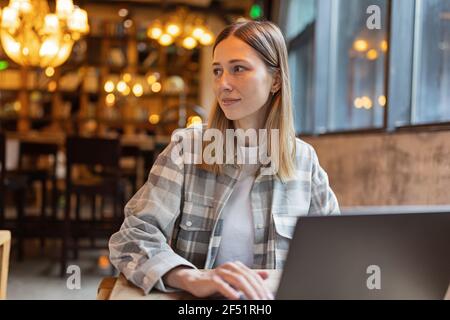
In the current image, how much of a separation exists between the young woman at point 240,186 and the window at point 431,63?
1.37 meters

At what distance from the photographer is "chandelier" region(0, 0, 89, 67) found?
15.4 feet

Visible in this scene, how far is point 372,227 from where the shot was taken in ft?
2.20

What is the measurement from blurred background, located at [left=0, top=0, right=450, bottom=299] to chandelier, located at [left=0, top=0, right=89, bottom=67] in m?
0.01

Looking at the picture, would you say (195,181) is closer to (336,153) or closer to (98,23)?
(336,153)

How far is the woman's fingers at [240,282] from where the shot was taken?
0.78m

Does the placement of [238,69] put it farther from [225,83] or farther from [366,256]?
[366,256]

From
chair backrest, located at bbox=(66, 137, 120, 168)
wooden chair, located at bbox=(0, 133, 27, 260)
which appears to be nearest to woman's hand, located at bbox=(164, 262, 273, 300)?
chair backrest, located at bbox=(66, 137, 120, 168)

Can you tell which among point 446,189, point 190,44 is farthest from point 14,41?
point 446,189

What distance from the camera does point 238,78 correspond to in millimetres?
1210

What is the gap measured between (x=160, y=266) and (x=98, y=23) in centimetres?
865

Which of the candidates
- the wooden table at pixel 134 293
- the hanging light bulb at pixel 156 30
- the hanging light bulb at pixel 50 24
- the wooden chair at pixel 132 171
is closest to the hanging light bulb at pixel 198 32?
the hanging light bulb at pixel 156 30

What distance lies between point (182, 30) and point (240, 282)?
5.91 meters

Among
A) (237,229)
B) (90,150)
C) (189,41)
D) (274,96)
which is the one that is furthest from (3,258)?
(189,41)

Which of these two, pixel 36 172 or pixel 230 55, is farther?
pixel 36 172
